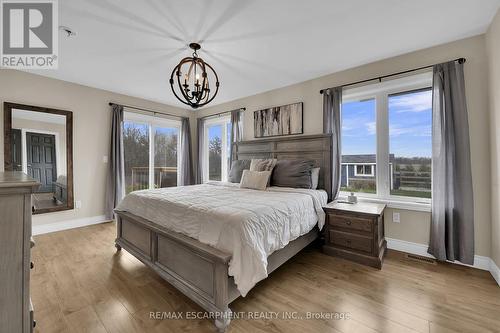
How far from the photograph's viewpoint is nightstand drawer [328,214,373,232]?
2428 mm

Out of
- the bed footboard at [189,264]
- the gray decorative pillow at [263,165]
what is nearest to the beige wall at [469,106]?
the gray decorative pillow at [263,165]

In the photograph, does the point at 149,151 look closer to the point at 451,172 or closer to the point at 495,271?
the point at 451,172

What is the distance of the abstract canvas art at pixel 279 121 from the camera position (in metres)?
3.71

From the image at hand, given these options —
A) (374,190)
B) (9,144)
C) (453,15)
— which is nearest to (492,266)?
(374,190)

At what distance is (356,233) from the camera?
2504mm

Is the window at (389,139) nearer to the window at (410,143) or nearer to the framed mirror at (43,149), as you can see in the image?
the window at (410,143)

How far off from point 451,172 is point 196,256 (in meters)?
2.83

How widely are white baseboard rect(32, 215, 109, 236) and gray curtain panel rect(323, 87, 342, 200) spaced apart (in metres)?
4.25

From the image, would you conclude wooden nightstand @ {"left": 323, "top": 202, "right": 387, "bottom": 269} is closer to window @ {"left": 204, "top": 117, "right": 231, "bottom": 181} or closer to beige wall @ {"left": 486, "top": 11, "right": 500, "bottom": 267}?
beige wall @ {"left": 486, "top": 11, "right": 500, "bottom": 267}

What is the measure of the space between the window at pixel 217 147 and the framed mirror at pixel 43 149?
8.81 feet

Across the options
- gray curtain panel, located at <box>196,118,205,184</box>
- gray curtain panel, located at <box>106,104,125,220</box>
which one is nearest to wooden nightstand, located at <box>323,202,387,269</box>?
gray curtain panel, located at <box>196,118,205,184</box>

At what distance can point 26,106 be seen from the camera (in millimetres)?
3283

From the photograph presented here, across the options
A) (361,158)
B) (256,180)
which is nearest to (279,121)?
(256,180)

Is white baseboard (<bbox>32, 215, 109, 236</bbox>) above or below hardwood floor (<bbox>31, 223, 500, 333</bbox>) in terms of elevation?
above
